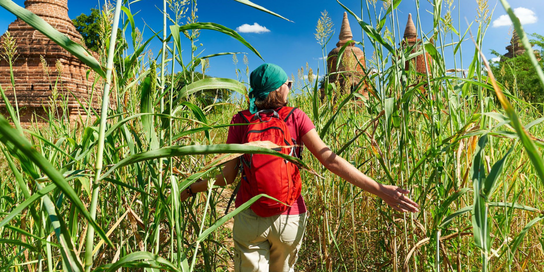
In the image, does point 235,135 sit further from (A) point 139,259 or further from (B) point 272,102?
(A) point 139,259

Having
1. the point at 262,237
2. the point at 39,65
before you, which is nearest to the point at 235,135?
the point at 262,237

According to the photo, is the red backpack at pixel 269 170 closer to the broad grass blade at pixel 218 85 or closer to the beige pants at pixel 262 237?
the beige pants at pixel 262 237

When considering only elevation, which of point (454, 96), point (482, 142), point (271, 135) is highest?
point (454, 96)

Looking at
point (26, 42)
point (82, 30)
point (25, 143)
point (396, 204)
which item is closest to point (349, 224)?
point (396, 204)

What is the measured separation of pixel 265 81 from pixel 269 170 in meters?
0.45

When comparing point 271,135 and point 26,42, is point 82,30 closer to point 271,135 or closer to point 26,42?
point 26,42

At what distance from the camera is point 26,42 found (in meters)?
8.99

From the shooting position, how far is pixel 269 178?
132 centimetres

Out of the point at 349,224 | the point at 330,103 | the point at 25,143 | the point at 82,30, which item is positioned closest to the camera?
the point at 25,143

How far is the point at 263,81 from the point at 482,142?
975 millimetres

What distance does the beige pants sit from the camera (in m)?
1.47

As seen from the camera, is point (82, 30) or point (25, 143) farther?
point (82, 30)

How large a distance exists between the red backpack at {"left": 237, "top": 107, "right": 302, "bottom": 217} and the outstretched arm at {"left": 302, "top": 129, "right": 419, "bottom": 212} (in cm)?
11

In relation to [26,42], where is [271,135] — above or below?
below
